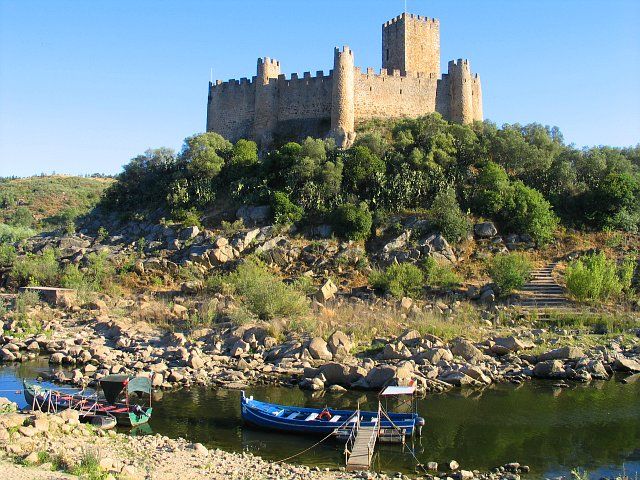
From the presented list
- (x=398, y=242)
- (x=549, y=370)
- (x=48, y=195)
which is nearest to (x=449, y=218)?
(x=398, y=242)

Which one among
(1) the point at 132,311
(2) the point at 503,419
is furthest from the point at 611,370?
(1) the point at 132,311

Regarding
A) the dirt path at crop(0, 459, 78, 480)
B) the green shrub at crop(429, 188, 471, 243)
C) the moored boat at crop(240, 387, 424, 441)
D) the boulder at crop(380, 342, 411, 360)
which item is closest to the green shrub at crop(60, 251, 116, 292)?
the boulder at crop(380, 342, 411, 360)

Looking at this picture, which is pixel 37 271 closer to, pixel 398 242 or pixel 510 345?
pixel 398 242

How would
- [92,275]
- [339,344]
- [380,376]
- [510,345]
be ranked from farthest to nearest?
1. [92,275]
2. [510,345]
3. [339,344]
4. [380,376]

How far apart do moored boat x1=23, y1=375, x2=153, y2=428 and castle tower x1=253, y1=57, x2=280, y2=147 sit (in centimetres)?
2236

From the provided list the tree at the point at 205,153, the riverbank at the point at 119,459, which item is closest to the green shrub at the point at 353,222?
the tree at the point at 205,153

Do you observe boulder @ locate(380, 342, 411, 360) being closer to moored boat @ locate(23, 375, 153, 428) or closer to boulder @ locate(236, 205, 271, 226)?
moored boat @ locate(23, 375, 153, 428)

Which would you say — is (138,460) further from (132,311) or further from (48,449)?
(132,311)

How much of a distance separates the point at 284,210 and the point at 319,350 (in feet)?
40.1

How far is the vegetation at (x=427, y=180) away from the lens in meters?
28.4

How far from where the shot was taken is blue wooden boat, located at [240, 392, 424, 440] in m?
12.0

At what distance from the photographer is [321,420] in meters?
12.2

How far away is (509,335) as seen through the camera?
65.2ft

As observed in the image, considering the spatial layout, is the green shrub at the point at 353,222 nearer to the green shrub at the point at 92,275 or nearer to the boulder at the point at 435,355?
the green shrub at the point at 92,275
